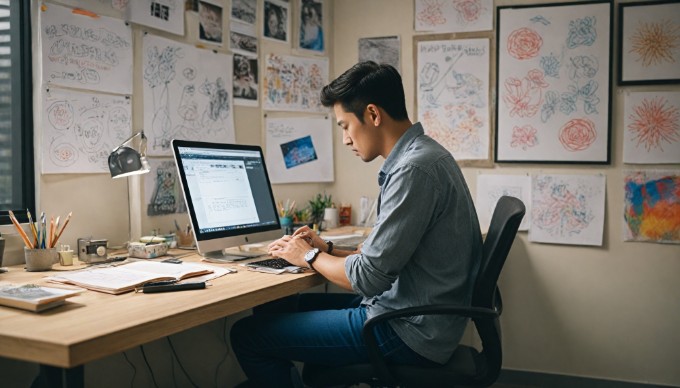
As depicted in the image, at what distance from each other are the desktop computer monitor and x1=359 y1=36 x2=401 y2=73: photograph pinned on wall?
1.25m

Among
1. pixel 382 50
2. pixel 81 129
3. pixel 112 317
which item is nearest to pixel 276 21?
pixel 382 50

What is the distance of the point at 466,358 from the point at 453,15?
80.8 inches

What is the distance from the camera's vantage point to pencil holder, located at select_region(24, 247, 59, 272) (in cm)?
191

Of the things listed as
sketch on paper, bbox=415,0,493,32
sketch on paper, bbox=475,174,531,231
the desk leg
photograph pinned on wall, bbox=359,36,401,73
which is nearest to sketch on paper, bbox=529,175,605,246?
sketch on paper, bbox=475,174,531,231

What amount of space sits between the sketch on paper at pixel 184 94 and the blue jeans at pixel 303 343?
3.34 feet

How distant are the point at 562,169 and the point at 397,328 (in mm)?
1801

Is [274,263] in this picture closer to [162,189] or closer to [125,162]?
[125,162]

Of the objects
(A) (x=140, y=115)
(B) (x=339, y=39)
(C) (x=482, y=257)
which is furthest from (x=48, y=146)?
(B) (x=339, y=39)

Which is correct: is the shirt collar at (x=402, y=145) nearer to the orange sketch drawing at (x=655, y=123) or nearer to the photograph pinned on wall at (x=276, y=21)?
the photograph pinned on wall at (x=276, y=21)

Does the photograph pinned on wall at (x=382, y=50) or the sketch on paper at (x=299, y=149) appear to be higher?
the photograph pinned on wall at (x=382, y=50)

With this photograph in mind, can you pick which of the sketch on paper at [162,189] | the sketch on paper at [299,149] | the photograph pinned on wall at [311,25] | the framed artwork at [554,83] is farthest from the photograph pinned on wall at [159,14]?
the framed artwork at [554,83]

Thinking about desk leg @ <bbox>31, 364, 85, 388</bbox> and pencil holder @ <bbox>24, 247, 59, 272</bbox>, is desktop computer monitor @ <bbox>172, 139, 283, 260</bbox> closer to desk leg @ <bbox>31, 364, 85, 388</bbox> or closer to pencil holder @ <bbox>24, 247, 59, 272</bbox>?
pencil holder @ <bbox>24, 247, 59, 272</bbox>

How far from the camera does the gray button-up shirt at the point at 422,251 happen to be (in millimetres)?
1638

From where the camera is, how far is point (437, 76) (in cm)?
333
